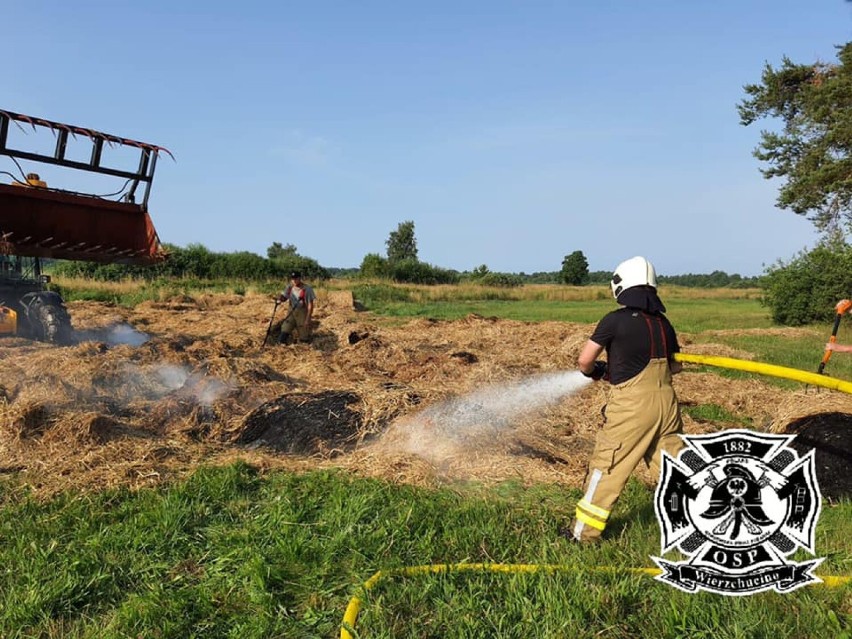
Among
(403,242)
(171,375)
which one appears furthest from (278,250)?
(171,375)

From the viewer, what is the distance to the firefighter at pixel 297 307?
11.8 metres

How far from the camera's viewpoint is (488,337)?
49.2ft

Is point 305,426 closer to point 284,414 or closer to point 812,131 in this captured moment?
point 284,414

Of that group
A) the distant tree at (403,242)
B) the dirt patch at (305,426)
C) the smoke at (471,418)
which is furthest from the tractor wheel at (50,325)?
the distant tree at (403,242)

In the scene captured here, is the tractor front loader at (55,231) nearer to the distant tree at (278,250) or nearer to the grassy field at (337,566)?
the grassy field at (337,566)

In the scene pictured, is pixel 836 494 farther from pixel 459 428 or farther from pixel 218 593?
pixel 218 593

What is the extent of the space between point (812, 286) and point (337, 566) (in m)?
22.9

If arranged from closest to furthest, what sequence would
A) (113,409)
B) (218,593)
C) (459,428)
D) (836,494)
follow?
(218,593) < (836,494) < (459,428) < (113,409)

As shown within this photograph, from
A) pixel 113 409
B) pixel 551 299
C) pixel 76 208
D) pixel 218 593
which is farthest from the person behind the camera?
pixel 551 299

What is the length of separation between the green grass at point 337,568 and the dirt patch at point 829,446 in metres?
0.39

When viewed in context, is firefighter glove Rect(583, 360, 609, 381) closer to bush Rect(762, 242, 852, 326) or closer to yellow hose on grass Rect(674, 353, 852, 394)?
yellow hose on grass Rect(674, 353, 852, 394)

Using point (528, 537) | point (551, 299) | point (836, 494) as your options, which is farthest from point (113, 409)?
point (551, 299)

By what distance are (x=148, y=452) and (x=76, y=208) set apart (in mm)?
A: 7959

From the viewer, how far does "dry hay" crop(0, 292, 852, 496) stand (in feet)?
16.4
